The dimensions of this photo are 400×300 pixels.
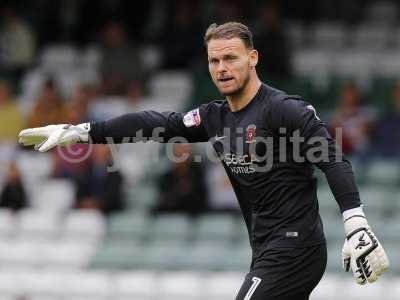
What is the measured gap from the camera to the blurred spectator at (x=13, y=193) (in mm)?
11250

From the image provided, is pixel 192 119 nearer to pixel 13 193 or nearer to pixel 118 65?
Result: pixel 13 193

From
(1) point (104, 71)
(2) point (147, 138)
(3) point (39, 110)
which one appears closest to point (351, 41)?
(1) point (104, 71)

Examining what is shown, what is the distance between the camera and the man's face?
17.4 ft

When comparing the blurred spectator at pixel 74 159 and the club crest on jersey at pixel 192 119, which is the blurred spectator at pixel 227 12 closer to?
the blurred spectator at pixel 74 159

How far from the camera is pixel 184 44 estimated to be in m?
12.9

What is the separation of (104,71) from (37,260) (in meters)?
2.99

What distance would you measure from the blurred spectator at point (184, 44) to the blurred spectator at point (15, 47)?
5.61 feet

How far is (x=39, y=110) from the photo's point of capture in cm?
1198

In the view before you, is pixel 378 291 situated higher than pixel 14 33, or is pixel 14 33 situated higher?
pixel 14 33

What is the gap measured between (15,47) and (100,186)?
307 cm

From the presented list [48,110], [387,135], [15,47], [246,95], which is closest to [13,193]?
[48,110]

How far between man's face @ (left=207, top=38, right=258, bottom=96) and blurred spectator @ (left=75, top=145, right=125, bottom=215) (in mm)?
5710

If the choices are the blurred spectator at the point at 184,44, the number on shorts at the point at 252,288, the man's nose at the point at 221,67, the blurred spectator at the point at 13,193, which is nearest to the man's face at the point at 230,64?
the man's nose at the point at 221,67

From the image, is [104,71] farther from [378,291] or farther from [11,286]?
[378,291]
